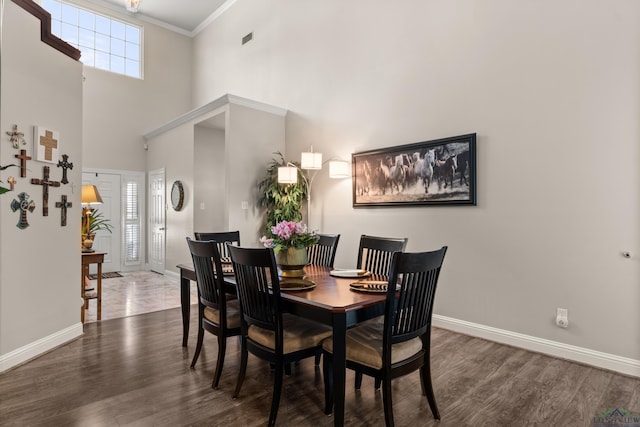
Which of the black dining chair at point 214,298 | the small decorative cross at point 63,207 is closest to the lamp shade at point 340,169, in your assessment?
the black dining chair at point 214,298

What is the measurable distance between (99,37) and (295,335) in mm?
7914

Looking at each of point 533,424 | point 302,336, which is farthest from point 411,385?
point 302,336

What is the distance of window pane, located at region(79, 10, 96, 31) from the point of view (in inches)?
279

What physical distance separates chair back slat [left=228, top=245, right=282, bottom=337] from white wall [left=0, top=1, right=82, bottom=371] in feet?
6.46

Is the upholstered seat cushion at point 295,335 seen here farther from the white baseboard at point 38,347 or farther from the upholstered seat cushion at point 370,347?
the white baseboard at point 38,347

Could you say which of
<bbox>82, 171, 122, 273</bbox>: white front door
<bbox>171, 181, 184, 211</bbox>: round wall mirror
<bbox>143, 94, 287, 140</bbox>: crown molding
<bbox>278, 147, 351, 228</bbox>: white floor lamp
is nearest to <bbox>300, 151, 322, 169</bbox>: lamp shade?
<bbox>278, 147, 351, 228</bbox>: white floor lamp

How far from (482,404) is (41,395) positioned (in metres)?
2.76

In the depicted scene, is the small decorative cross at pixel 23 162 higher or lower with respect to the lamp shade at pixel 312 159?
lower

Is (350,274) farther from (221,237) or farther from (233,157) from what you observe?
(233,157)

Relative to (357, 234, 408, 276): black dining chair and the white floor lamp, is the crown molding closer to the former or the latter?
the white floor lamp

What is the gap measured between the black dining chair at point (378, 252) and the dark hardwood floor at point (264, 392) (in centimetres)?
84

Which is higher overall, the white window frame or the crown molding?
the crown molding

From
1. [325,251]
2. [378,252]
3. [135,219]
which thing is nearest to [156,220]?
[135,219]

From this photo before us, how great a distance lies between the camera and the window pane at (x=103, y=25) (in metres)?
7.29
